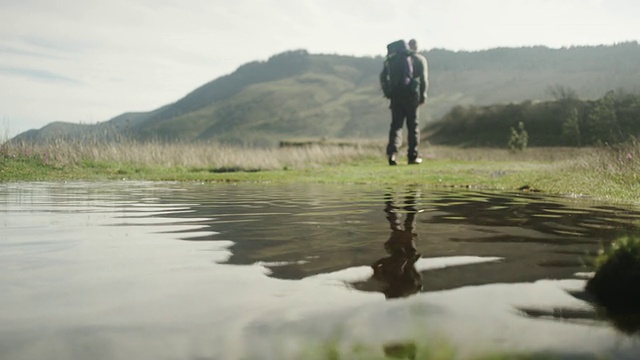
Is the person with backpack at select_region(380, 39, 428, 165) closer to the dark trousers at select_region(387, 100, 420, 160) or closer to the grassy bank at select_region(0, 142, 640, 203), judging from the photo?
the dark trousers at select_region(387, 100, 420, 160)

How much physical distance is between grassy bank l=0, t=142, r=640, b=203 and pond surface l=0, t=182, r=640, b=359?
5.41 meters

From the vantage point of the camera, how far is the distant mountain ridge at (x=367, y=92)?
96750 millimetres

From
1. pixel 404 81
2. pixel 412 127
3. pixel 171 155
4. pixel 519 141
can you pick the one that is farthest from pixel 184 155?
pixel 519 141

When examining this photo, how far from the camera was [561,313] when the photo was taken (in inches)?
91.4

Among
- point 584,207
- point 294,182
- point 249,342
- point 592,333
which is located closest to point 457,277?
point 592,333

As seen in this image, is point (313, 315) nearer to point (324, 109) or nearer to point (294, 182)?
point (294, 182)

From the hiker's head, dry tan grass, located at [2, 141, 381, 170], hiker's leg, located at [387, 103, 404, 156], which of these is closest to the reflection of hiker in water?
hiker's leg, located at [387, 103, 404, 156]

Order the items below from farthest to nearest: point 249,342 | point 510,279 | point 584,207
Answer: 1. point 584,207
2. point 510,279
3. point 249,342

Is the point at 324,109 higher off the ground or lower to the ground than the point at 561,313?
higher

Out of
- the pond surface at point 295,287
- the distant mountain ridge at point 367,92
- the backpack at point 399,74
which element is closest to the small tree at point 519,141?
the backpack at point 399,74

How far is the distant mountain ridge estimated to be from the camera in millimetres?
96750

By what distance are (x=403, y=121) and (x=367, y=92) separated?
14178 centimetres

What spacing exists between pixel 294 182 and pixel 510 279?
12.1 meters

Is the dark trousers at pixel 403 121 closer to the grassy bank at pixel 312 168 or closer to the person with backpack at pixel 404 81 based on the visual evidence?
the person with backpack at pixel 404 81
